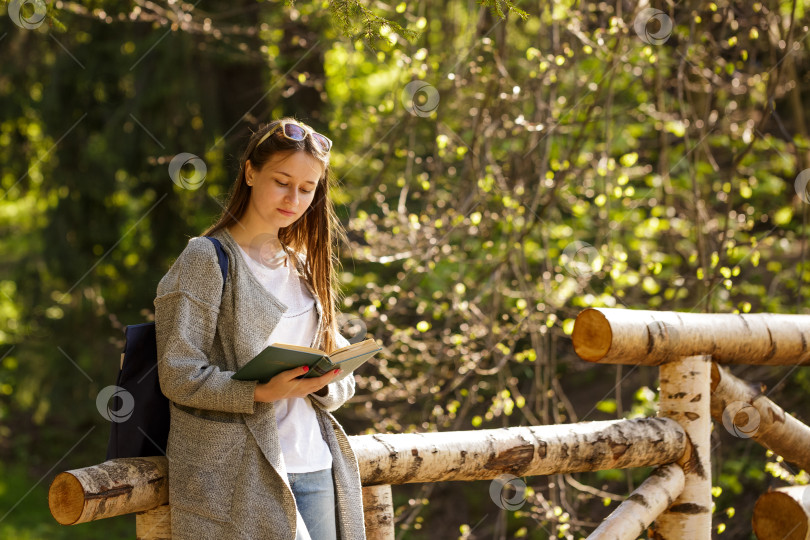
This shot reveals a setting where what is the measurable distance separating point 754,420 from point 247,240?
1.55m

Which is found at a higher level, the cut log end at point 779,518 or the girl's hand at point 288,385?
Answer: the girl's hand at point 288,385

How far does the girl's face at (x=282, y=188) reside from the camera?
1679 millimetres

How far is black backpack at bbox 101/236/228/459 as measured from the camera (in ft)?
4.85

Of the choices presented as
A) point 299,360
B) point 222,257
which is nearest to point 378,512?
point 299,360

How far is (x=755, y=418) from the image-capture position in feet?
7.73

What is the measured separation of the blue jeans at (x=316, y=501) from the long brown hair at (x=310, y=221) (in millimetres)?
286

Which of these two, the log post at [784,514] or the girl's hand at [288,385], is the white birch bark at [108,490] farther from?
the log post at [784,514]

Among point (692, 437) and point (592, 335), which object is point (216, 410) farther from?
point (692, 437)

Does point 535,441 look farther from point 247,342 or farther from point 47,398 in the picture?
point 47,398

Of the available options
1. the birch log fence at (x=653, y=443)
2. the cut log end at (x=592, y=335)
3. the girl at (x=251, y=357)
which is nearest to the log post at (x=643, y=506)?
the birch log fence at (x=653, y=443)

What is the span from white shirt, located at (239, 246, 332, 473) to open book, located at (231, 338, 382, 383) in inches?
5.6

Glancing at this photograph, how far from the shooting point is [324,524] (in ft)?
5.33

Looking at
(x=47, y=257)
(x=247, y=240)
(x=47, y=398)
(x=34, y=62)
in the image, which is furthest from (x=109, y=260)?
(x=247, y=240)

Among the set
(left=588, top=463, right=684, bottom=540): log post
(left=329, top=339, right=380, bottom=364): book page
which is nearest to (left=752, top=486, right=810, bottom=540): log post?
(left=588, top=463, right=684, bottom=540): log post
